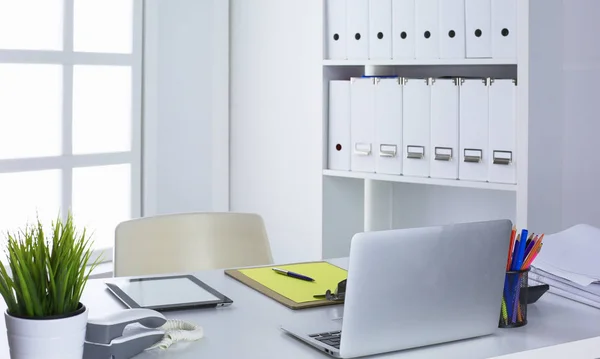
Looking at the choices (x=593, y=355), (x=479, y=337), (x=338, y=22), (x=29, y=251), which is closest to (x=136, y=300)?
(x=29, y=251)

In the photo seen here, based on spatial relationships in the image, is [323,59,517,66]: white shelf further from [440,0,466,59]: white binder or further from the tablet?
the tablet

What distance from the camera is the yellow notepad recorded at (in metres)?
1.59

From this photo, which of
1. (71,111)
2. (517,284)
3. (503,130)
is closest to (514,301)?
(517,284)

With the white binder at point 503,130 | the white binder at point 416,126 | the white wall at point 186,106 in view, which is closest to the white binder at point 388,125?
the white binder at point 416,126

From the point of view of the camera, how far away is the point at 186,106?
10.9 ft

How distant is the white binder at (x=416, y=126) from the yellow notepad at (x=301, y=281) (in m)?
0.86

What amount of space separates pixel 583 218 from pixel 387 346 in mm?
1437

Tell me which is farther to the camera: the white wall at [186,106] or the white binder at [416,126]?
the white wall at [186,106]

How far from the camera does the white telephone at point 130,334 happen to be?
1.17 m

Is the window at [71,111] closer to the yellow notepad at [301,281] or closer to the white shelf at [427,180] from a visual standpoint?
the white shelf at [427,180]

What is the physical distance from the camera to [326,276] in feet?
5.73

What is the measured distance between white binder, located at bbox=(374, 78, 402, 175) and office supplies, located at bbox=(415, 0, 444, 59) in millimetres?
127

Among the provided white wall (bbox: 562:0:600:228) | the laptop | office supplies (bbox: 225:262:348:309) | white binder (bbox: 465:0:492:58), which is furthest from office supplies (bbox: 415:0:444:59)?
the laptop

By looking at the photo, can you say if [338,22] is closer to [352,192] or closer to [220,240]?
[352,192]
